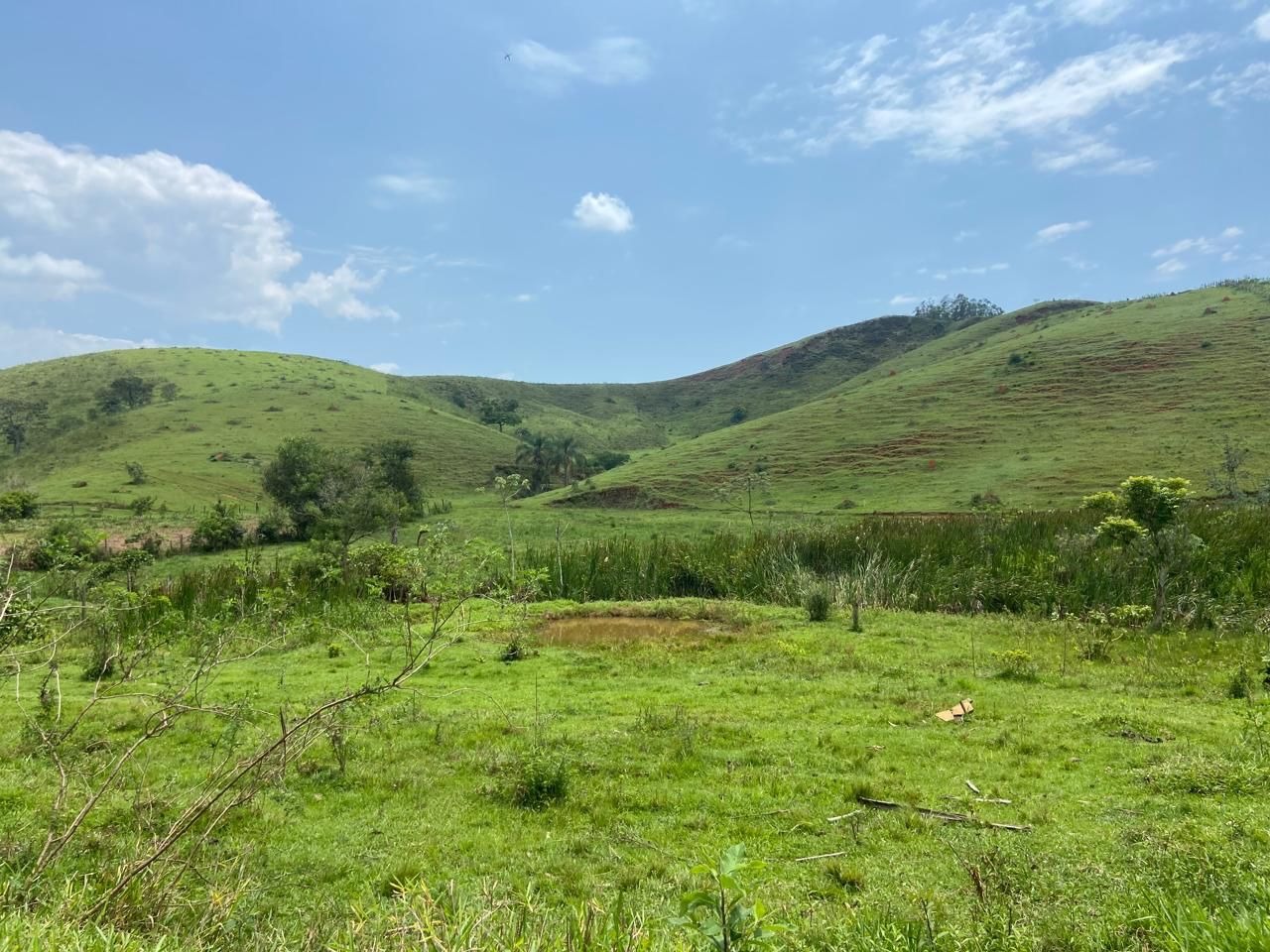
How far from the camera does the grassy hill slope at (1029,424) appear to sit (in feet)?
130

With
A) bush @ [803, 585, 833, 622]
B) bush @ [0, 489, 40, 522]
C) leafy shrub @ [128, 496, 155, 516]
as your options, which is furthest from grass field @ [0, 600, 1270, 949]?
leafy shrub @ [128, 496, 155, 516]

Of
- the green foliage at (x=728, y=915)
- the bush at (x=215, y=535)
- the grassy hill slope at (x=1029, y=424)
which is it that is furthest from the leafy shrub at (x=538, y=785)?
the grassy hill slope at (x=1029, y=424)

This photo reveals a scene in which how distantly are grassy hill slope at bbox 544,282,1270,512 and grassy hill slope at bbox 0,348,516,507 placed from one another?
21.1m

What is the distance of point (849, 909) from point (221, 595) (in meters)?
16.3

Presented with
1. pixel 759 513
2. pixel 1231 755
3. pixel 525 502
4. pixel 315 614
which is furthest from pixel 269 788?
pixel 525 502

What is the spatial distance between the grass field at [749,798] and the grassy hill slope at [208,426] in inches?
1669

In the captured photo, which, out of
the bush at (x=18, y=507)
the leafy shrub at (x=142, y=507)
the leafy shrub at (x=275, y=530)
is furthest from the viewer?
the leafy shrub at (x=142, y=507)

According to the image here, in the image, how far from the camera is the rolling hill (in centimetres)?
4172

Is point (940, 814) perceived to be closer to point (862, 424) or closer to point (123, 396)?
point (862, 424)

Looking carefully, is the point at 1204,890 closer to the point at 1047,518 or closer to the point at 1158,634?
the point at 1158,634

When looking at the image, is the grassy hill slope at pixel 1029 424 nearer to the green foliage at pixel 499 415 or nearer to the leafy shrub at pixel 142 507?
the leafy shrub at pixel 142 507

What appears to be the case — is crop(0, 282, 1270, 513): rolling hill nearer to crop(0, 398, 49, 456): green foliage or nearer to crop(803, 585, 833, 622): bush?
crop(0, 398, 49, 456): green foliage

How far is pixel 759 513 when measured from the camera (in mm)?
39375

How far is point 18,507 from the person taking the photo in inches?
1115
